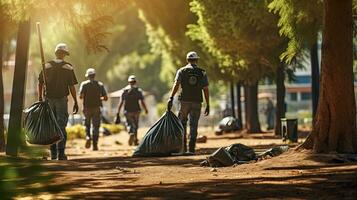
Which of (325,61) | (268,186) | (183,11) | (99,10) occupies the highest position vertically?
Answer: (183,11)

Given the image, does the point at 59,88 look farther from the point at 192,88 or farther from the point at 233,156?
the point at 233,156

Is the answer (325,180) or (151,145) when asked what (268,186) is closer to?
(325,180)

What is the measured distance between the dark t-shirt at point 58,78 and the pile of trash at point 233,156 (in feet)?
12.2

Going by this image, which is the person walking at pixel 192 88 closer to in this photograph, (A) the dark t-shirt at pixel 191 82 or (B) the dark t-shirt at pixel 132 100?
(A) the dark t-shirt at pixel 191 82

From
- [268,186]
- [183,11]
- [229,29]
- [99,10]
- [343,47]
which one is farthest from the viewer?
[183,11]

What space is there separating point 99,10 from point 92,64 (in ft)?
185

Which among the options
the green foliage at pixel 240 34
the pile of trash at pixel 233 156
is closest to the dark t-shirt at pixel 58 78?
the pile of trash at pixel 233 156

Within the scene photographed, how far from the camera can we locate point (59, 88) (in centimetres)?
1354

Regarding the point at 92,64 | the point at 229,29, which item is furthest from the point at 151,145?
the point at 92,64

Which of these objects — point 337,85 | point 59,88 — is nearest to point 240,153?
point 337,85

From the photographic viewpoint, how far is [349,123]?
33.5 feet

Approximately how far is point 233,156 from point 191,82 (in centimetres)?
321

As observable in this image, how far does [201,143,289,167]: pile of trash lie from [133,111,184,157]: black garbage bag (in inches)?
85.8

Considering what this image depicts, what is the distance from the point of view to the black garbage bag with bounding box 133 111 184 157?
13.4 m
